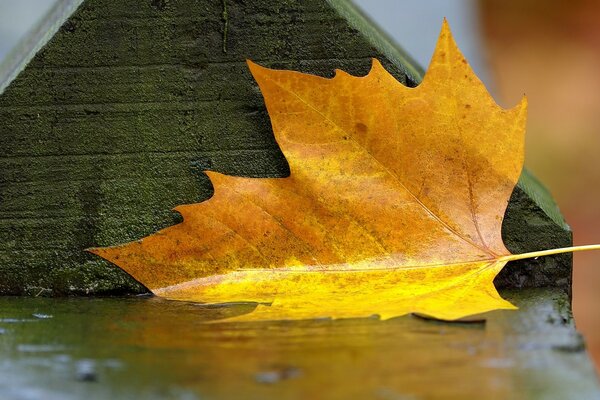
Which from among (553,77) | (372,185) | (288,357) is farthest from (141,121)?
(553,77)

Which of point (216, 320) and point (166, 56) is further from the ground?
point (166, 56)

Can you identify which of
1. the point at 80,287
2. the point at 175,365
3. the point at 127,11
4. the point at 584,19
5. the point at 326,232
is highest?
the point at 584,19

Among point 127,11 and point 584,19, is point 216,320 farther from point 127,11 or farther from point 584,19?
point 584,19

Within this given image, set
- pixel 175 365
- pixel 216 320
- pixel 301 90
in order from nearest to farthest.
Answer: pixel 175 365 < pixel 216 320 < pixel 301 90

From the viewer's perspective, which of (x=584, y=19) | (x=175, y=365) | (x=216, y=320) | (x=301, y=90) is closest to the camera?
(x=175, y=365)

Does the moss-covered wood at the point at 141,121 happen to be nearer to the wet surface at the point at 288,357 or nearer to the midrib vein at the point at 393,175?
the midrib vein at the point at 393,175

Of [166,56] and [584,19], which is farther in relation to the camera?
[584,19]

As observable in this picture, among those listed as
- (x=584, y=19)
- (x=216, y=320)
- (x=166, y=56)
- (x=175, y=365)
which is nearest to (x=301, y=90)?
(x=166, y=56)

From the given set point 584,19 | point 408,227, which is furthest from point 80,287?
point 584,19
